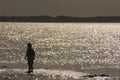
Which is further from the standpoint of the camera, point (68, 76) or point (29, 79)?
point (68, 76)

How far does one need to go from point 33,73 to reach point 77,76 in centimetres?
429

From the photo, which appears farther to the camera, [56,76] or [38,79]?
[56,76]

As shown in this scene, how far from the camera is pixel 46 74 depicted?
40.2 meters

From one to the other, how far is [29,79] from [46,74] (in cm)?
420

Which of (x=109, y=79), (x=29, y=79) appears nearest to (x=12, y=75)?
(x=29, y=79)

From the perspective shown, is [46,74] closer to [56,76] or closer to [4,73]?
[56,76]

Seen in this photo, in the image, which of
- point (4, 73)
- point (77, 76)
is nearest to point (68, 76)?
point (77, 76)

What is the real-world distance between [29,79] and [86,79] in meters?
5.31

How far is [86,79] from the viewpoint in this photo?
3766cm

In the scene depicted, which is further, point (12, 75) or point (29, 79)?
point (12, 75)

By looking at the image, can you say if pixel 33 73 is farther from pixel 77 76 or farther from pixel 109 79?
pixel 109 79

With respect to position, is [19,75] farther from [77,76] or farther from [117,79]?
[117,79]

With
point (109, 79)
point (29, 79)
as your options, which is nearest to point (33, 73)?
point (29, 79)

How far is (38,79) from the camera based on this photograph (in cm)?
3688
